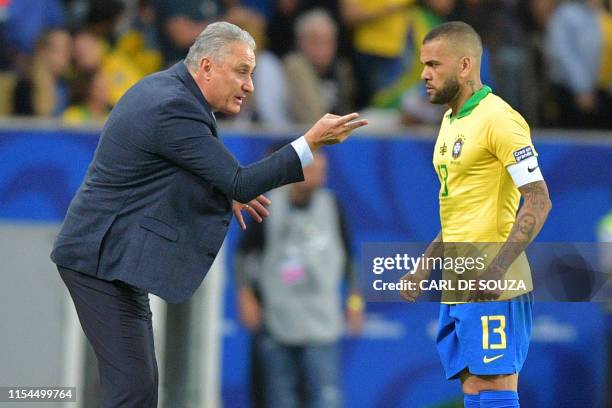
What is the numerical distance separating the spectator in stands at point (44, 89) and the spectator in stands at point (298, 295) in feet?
5.45

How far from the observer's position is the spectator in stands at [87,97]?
873 cm

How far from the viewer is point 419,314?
8617 millimetres

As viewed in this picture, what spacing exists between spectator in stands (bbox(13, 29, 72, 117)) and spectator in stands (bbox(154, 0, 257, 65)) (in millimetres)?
736

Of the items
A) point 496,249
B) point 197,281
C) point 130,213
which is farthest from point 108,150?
point 496,249

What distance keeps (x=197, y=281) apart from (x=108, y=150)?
0.66 meters

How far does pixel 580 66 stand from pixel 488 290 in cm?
482

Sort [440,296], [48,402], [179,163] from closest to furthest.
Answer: [179,163] → [440,296] → [48,402]

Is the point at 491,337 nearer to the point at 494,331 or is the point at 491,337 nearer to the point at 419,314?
the point at 494,331

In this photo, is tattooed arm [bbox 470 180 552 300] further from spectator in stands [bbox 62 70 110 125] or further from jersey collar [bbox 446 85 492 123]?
spectator in stands [bbox 62 70 110 125]

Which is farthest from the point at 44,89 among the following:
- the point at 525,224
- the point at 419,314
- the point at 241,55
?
the point at 525,224

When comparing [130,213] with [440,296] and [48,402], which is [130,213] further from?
[48,402]

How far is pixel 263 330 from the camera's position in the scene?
28.2ft

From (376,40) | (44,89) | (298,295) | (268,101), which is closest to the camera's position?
(298,295)

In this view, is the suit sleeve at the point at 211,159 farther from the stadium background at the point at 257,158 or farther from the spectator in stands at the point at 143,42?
the spectator in stands at the point at 143,42
